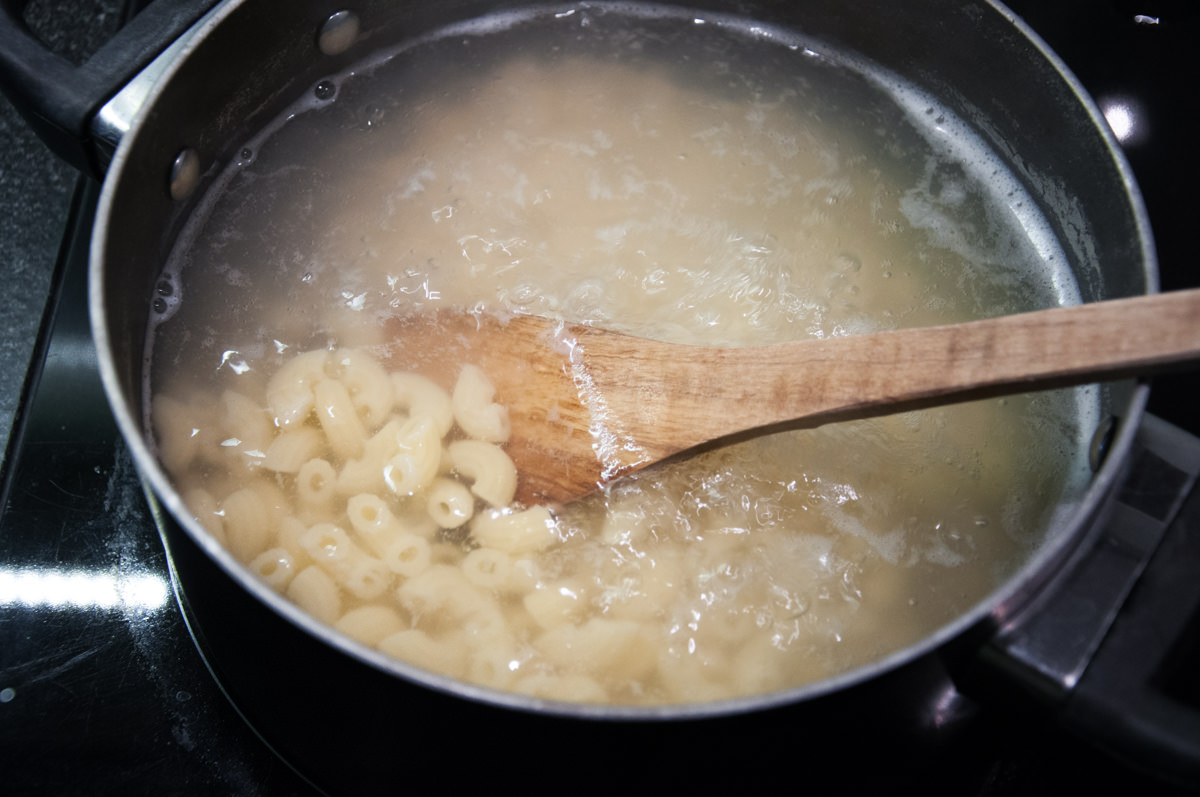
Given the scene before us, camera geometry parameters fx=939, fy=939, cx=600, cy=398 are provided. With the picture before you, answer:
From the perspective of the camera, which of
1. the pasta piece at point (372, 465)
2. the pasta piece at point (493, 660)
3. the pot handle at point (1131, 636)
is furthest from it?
the pasta piece at point (372, 465)

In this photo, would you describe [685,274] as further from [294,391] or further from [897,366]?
[294,391]

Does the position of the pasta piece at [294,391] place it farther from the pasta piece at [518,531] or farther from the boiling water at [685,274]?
the pasta piece at [518,531]

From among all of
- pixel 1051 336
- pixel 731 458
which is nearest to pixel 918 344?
pixel 1051 336

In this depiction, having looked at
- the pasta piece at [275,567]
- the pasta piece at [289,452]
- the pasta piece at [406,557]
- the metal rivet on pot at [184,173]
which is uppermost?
the metal rivet on pot at [184,173]

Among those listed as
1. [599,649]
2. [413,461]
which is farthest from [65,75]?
[599,649]

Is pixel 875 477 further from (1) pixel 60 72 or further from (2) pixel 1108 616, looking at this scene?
(1) pixel 60 72

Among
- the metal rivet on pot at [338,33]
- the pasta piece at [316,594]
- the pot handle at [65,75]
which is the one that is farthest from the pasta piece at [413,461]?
the metal rivet on pot at [338,33]

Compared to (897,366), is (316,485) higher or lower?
lower

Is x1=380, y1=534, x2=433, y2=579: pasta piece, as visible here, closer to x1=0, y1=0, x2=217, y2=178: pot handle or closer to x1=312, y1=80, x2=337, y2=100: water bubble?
x1=0, y1=0, x2=217, y2=178: pot handle
